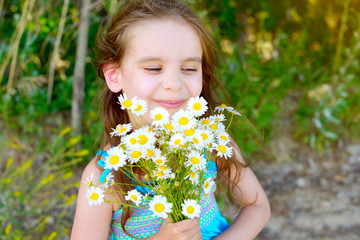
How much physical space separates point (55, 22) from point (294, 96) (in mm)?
2005

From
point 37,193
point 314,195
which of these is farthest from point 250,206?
point 314,195

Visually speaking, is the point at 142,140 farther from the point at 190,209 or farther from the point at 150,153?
the point at 190,209

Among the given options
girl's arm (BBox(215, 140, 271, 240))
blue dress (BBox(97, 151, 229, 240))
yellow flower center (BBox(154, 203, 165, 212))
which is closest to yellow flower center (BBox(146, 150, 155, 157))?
yellow flower center (BBox(154, 203, 165, 212))

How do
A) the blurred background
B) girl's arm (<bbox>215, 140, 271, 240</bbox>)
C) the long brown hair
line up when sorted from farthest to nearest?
1. the blurred background
2. girl's arm (<bbox>215, 140, 271, 240</bbox>)
3. the long brown hair

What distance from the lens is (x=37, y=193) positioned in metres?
2.34

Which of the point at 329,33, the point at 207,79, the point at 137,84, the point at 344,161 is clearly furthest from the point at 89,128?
the point at 329,33

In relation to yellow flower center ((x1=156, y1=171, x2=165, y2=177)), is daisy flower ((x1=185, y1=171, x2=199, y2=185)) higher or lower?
lower

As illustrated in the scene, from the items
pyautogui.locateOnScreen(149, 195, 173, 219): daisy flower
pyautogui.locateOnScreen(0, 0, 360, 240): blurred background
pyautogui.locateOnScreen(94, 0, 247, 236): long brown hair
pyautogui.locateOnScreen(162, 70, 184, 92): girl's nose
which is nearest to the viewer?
pyautogui.locateOnScreen(149, 195, 173, 219): daisy flower

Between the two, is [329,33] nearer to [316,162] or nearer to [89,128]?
[316,162]

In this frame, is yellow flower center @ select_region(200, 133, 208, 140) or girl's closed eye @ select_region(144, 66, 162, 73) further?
girl's closed eye @ select_region(144, 66, 162, 73)

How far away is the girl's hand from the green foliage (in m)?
0.95

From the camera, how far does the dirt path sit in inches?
98.0

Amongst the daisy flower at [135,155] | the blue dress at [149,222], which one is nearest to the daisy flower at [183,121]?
the daisy flower at [135,155]

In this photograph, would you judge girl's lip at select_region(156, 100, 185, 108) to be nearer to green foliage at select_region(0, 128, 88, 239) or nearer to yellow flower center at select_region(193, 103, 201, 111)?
yellow flower center at select_region(193, 103, 201, 111)
